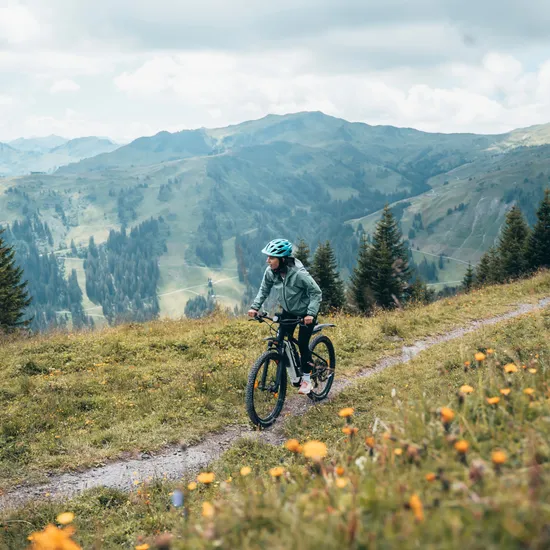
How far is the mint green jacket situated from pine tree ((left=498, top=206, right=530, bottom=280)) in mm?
55620

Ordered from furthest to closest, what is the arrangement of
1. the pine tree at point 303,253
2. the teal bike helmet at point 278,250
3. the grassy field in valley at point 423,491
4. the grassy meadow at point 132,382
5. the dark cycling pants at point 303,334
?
the pine tree at point 303,253, the dark cycling pants at point 303,334, the teal bike helmet at point 278,250, the grassy meadow at point 132,382, the grassy field in valley at point 423,491

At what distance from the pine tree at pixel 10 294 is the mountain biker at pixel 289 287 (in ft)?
94.8

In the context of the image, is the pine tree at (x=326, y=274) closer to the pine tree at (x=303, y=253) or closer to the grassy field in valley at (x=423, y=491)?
the pine tree at (x=303, y=253)

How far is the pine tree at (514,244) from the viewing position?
5834 centimetres

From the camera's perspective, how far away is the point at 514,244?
5962 centimetres

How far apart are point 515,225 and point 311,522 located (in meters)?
66.6

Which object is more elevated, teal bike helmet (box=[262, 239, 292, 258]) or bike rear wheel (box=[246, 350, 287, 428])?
teal bike helmet (box=[262, 239, 292, 258])

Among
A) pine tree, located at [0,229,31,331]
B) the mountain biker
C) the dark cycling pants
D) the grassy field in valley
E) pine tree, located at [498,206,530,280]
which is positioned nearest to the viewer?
the grassy field in valley

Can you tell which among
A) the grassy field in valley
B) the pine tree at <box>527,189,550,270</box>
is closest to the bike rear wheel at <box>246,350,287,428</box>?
the grassy field in valley

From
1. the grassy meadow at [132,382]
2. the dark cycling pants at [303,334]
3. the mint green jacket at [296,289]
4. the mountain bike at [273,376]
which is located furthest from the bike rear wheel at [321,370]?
the grassy meadow at [132,382]

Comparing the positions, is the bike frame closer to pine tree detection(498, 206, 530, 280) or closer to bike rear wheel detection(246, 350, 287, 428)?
bike rear wheel detection(246, 350, 287, 428)

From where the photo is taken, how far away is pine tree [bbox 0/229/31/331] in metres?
35.8

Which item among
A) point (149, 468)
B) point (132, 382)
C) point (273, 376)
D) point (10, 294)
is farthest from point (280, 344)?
point (10, 294)

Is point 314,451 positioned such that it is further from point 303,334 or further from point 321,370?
point 321,370
